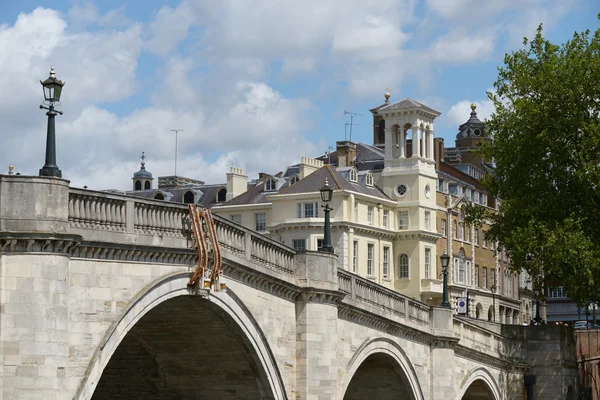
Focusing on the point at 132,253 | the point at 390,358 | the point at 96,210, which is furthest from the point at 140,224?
the point at 390,358

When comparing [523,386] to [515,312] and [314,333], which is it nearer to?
[314,333]

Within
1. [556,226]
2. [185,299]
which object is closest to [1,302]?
[185,299]

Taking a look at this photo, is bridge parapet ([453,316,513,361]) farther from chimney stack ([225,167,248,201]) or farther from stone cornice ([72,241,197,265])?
chimney stack ([225,167,248,201])

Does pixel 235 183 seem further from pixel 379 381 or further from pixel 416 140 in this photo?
pixel 379 381

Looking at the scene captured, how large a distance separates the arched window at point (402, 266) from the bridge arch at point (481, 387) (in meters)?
40.8

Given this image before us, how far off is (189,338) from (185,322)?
3.34ft

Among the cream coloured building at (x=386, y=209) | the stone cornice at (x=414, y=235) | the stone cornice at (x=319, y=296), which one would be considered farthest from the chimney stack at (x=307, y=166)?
the stone cornice at (x=319, y=296)

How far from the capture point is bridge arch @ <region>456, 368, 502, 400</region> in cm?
4916

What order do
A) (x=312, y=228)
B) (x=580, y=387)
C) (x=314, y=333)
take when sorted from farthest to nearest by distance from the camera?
(x=312, y=228) < (x=580, y=387) < (x=314, y=333)

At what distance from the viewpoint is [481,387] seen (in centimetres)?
5112

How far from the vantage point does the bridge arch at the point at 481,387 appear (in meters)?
49.2

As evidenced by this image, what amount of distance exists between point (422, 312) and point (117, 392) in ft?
39.9

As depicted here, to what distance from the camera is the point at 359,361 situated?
38.4 m

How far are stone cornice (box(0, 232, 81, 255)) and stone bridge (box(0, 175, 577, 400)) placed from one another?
2 centimetres
